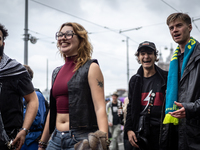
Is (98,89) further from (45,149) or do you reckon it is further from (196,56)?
(196,56)

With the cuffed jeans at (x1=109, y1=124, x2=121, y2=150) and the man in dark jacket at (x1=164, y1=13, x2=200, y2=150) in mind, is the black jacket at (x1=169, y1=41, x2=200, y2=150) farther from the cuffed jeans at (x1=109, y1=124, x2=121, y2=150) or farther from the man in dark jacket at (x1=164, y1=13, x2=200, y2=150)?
the cuffed jeans at (x1=109, y1=124, x2=121, y2=150)

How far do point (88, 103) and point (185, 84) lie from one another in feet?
3.92

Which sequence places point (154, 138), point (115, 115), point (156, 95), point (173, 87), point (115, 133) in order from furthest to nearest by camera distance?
point (115, 115), point (115, 133), point (156, 95), point (154, 138), point (173, 87)

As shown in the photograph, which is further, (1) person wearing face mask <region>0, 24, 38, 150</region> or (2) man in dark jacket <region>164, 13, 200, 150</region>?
(1) person wearing face mask <region>0, 24, 38, 150</region>

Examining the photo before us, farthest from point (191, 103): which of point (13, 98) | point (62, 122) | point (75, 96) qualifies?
point (13, 98)

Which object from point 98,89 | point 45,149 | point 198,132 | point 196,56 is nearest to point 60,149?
point 45,149

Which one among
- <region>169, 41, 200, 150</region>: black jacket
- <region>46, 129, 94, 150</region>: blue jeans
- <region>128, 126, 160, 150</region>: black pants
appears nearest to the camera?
<region>46, 129, 94, 150</region>: blue jeans

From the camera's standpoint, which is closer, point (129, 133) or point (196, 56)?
point (196, 56)

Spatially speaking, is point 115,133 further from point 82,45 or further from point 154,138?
point 82,45

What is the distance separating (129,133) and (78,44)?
69.5 inches

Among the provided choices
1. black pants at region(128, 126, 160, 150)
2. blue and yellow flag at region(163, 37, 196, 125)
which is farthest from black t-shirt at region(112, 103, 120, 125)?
blue and yellow flag at region(163, 37, 196, 125)

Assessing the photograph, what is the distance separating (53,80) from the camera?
275cm

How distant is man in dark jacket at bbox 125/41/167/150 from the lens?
3.58m

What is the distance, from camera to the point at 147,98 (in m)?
3.75
